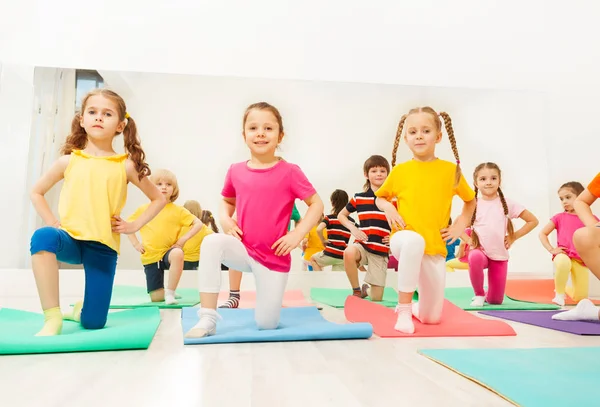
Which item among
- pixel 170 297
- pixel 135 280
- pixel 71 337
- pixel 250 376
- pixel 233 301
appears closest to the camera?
pixel 250 376

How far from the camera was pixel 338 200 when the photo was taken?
4.82m

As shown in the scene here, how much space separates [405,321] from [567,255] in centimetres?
264

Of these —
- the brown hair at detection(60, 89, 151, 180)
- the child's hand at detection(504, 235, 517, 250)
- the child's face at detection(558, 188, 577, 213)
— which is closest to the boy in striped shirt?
the child's hand at detection(504, 235, 517, 250)

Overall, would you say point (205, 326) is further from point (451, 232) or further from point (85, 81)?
A: point (85, 81)

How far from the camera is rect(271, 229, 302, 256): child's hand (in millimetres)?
2375

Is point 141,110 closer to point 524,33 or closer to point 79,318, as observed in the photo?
point 79,318

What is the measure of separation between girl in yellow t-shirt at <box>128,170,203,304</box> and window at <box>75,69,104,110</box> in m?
1.38

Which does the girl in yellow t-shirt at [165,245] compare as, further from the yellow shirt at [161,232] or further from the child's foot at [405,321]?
the child's foot at [405,321]

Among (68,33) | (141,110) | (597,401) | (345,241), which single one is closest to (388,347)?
(597,401)

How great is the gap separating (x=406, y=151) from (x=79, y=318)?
350 centimetres

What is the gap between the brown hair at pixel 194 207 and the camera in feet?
15.4

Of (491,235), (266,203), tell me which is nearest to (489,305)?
(491,235)

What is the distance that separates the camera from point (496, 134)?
5.27 m

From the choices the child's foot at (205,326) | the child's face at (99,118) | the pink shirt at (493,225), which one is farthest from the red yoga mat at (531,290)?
the child's face at (99,118)
